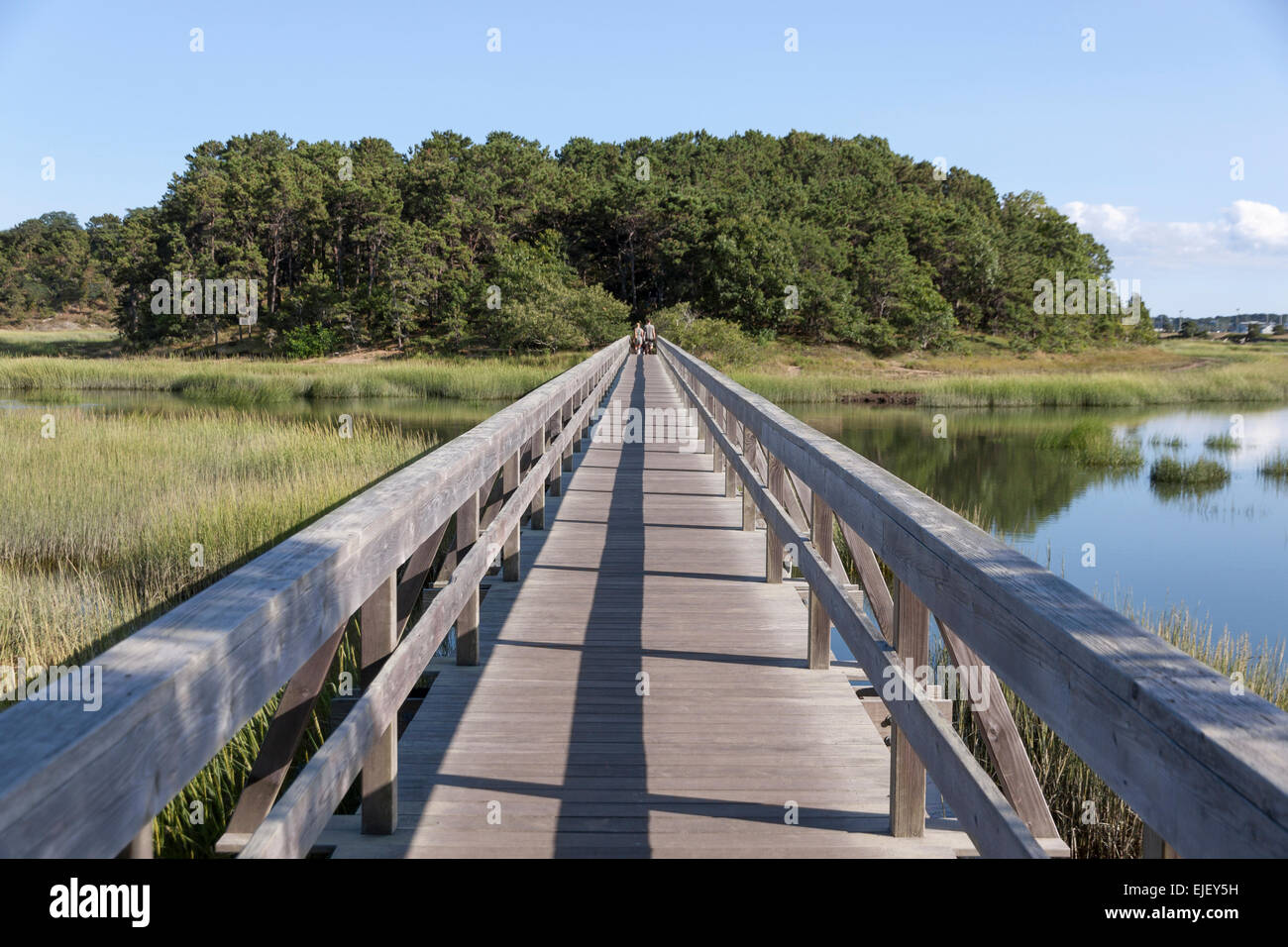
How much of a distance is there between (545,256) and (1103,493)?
152 ft

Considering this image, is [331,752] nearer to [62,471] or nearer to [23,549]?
[23,549]

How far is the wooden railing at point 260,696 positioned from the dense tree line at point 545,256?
158 feet

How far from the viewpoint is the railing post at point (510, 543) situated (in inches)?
230

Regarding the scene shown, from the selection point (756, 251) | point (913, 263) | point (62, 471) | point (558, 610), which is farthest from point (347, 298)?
point (558, 610)

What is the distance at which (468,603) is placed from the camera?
4.34 metres

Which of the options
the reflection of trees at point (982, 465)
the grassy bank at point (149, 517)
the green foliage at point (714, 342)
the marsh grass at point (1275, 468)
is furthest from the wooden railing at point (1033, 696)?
the green foliage at point (714, 342)

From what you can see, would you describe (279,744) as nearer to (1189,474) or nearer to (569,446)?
(569,446)

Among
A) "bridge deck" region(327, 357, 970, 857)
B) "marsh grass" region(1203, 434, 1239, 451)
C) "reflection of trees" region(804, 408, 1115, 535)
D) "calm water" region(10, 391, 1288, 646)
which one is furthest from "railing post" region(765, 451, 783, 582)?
"marsh grass" region(1203, 434, 1239, 451)

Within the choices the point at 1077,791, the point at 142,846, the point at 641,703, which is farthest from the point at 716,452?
the point at 142,846

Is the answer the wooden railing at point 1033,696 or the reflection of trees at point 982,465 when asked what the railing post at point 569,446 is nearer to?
the reflection of trees at point 982,465

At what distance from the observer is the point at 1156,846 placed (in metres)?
1.76

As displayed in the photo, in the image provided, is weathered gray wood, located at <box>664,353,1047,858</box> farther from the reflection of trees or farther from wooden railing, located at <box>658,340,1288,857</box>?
the reflection of trees

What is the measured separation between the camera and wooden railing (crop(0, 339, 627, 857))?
1093 mm
